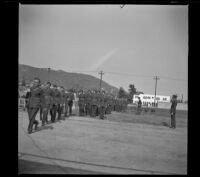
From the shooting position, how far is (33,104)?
835 centimetres

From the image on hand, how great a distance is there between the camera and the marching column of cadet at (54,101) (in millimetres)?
8406

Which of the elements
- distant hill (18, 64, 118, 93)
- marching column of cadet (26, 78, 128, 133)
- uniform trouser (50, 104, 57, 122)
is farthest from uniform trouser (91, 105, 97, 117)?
uniform trouser (50, 104, 57, 122)

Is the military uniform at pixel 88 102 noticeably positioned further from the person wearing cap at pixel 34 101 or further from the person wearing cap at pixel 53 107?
the person wearing cap at pixel 34 101

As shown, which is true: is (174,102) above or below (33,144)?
above

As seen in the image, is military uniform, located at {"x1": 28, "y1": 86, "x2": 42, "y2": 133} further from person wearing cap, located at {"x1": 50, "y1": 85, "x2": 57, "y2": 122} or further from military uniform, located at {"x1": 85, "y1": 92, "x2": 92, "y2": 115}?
military uniform, located at {"x1": 85, "y1": 92, "x2": 92, "y2": 115}

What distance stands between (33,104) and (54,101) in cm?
321

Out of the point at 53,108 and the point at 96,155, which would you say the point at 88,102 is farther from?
the point at 96,155

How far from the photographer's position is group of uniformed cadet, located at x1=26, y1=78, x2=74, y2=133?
835 cm

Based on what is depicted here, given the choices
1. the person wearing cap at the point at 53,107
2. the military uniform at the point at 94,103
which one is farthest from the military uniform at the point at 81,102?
the person wearing cap at the point at 53,107
